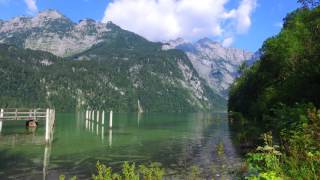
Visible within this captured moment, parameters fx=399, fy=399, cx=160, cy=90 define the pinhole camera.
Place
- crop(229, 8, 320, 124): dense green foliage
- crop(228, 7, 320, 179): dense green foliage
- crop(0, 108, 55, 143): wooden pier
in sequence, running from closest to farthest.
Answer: crop(228, 7, 320, 179): dense green foliage
crop(229, 8, 320, 124): dense green foliage
crop(0, 108, 55, 143): wooden pier

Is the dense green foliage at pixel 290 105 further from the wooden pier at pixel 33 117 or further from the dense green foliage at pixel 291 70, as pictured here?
the wooden pier at pixel 33 117

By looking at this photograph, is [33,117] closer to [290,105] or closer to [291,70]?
[291,70]

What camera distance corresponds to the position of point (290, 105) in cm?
4078

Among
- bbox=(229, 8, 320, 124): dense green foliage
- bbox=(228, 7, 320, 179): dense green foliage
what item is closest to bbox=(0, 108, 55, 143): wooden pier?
bbox=(228, 7, 320, 179): dense green foliage

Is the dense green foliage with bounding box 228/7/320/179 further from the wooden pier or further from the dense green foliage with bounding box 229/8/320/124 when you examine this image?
the wooden pier

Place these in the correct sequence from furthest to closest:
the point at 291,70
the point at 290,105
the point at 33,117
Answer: the point at 33,117 < the point at 291,70 < the point at 290,105

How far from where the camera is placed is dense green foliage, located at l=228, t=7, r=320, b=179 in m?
9.43

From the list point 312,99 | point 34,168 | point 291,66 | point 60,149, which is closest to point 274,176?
point 34,168

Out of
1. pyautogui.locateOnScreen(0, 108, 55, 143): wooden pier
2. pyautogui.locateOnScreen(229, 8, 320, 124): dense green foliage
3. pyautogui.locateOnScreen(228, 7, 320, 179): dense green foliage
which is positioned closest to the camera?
pyautogui.locateOnScreen(228, 7, 320, 179): dense green foliage

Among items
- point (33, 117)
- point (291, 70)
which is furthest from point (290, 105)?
point (33, 117)

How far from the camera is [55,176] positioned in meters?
27.6

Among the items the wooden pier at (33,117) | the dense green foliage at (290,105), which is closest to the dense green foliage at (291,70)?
the dense green foliage at (290,105)

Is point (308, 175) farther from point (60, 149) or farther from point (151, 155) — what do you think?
point (60, 149)

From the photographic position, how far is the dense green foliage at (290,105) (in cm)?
943
